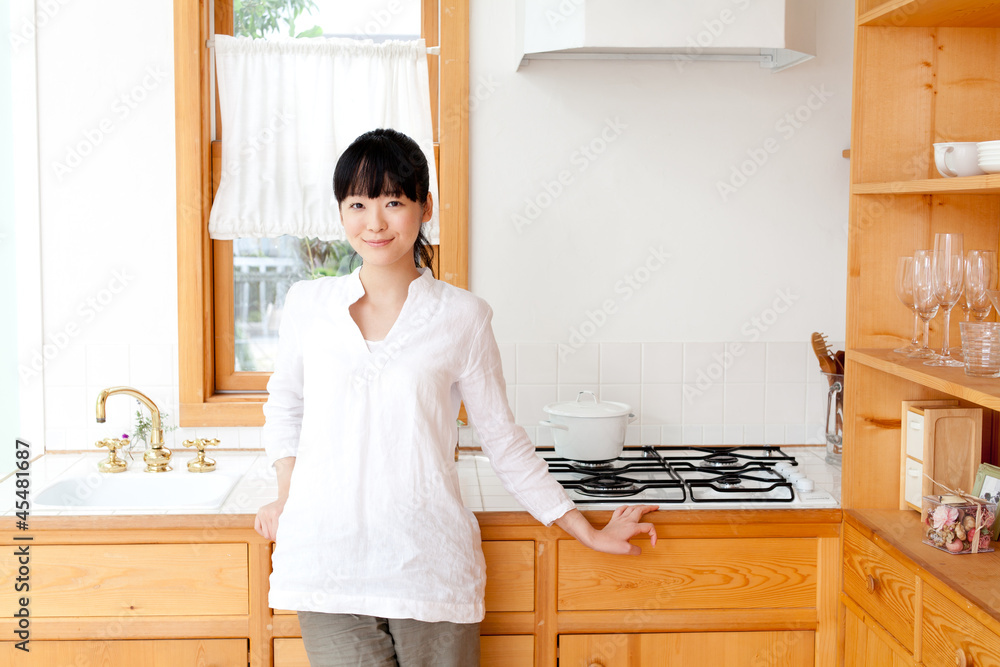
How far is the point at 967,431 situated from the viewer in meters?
1.82

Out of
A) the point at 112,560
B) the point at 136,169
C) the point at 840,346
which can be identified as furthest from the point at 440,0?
the point at 112,560

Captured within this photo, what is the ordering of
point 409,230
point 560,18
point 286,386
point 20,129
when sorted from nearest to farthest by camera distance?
point 409,230, point 286,386, point 560,18, point 20,129

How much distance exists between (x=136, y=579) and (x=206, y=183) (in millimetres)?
1124

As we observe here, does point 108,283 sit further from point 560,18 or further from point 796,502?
point 796,502

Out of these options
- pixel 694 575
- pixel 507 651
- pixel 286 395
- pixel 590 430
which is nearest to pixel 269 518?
pixel 286 395

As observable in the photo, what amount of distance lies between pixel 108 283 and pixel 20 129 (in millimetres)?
487

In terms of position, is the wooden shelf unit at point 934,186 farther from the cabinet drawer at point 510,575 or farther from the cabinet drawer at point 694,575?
the cabinet drawer at point 510,575

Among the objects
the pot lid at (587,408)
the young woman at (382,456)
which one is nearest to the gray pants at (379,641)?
the young woman at (382,456)

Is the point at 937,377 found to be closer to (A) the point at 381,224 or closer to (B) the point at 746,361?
(B) the point at 746,361

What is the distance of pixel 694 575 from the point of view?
77.3 inches

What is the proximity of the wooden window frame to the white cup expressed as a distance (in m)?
1.25

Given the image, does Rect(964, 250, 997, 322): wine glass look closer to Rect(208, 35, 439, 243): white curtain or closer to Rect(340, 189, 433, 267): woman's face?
Rect(340, 189, 433, 267): woman's face

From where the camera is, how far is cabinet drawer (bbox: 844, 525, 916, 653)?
5.50 feet

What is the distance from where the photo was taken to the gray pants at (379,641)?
5.38ft
